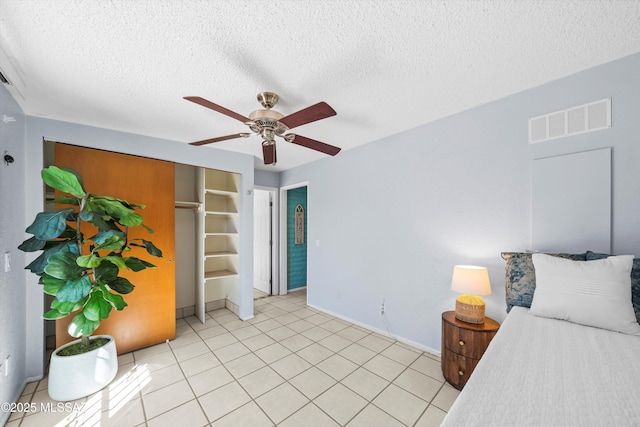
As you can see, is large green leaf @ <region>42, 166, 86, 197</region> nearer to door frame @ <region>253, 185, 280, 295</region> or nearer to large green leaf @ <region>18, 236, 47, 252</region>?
large green leaf @ <region>18, 236, 47, 252</region>

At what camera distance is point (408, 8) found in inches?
50.3

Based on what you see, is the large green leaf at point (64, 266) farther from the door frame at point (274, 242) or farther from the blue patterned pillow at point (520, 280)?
the blue patterned pillow at point (520, 280)

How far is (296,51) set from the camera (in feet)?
5.20

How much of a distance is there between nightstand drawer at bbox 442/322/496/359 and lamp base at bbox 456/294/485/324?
0.12 meters

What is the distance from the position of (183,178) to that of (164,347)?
2364 mm

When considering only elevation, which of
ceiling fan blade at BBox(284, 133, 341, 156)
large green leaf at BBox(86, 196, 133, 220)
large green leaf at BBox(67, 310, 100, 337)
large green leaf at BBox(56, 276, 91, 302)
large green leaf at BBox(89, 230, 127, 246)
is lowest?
large green leaf at BBox(67, 310, 100, 337)

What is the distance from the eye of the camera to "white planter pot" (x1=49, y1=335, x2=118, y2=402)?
6.44ft

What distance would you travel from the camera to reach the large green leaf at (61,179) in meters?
1.75

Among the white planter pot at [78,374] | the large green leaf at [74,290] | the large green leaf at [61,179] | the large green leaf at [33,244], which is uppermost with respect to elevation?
the large green leaf at [61,179]

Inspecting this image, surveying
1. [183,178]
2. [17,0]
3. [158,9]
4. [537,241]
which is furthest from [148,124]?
[537,241]

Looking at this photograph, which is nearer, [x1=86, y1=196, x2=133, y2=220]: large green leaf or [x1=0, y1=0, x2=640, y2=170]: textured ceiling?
[x1=0, y1=0, x2=640, y2=170]: textured ceiling

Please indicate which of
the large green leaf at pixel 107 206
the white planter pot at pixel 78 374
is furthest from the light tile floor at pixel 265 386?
the large green leaf at pixel 107 206

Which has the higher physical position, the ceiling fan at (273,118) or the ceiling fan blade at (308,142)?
the ceiling fan at (273,118)

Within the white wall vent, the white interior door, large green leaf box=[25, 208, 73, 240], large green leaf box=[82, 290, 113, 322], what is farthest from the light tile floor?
the white wall vent
